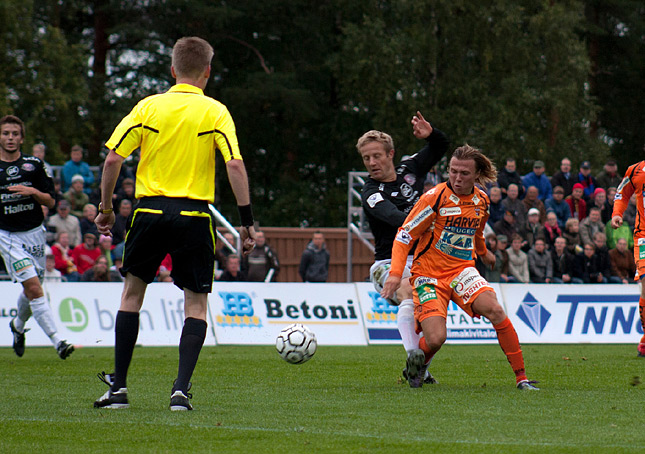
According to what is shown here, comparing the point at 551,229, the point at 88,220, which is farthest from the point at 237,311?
the point at 551,229

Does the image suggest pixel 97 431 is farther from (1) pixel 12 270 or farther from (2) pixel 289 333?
(1) pixel 12 270

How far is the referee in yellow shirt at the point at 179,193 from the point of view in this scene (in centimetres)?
656

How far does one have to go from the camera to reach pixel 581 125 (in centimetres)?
3653

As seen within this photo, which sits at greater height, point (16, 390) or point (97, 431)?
point (97, 431)

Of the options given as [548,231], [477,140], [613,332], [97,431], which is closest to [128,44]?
[477,140]

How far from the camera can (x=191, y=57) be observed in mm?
6746

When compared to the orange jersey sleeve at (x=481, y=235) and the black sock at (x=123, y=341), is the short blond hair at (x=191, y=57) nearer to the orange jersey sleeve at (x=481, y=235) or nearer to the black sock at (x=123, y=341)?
the black sock at (x=123, y=341)

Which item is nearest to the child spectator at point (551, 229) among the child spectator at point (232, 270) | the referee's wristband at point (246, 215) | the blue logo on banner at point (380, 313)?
the blue logo on banner at point (380, 313)

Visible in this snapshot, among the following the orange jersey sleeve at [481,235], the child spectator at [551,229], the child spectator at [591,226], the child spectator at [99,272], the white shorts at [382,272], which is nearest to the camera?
the orange jersey sleeve at [481,235]

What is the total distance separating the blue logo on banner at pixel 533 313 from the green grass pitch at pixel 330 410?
4770mm

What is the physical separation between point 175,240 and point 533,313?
423 inches

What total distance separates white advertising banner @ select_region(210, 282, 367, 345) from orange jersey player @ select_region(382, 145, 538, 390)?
7.27m

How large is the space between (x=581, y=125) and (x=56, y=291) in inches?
1001

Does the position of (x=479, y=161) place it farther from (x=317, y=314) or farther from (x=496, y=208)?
(x=496, y=208)
